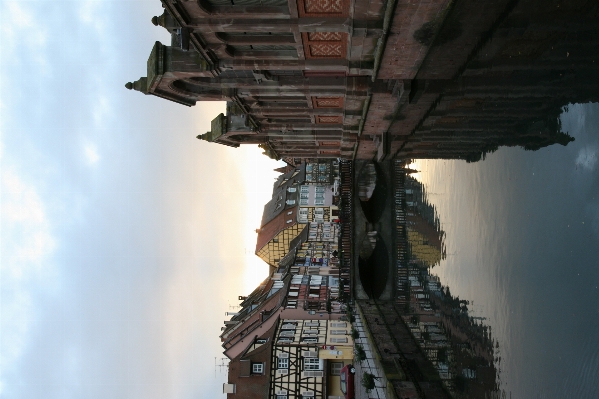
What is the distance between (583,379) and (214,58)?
14.4 meters

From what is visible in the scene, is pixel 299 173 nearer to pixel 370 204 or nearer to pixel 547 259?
pixel 370 204

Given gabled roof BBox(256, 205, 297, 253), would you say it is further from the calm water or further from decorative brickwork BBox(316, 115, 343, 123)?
the calm water

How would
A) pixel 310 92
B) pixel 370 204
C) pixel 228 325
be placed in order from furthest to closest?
pixel 228 325 → pixel 370 204 → pixel 310 92

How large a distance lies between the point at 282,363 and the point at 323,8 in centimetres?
2394

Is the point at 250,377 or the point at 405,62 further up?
the point at 405,62

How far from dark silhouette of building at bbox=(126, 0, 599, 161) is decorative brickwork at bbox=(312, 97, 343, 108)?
0.17 feet

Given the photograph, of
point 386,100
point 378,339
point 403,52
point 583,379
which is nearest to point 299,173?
point 378,339

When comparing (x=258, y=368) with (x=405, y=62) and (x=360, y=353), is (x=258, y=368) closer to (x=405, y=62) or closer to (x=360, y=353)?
(x=360, y=353)

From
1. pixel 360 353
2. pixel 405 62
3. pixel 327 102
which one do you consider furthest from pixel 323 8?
pixel 360 353

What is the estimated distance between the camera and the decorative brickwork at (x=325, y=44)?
14.7 meters

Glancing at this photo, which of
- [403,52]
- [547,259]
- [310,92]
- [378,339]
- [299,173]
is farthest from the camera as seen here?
[299,173]

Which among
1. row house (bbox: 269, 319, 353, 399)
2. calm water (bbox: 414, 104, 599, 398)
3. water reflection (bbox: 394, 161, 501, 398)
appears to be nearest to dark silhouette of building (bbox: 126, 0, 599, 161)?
calm water (bbox: 414, 104, 599, 398)

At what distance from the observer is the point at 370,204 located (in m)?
37.5

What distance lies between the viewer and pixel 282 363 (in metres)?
30.2
